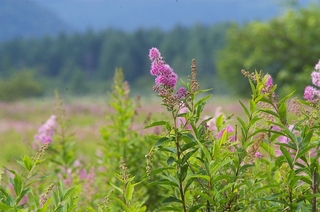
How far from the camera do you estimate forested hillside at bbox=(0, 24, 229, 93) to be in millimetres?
85938

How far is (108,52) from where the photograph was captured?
87375 millimetres

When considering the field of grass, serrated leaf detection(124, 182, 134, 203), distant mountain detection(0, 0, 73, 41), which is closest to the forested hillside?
distant mountain detection(0, 0, 73, 41)

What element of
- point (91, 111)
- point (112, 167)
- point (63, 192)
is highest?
point (91, 111)

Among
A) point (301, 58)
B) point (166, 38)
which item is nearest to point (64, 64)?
point (166, 38)

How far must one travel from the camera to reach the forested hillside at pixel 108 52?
8594 cm

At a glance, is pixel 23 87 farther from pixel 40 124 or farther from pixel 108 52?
pixel 40 124

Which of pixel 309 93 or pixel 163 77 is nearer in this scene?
pixel 163 77

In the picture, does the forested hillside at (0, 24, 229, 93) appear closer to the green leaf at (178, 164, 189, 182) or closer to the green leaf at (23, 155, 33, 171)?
the green leaf at (23, 155, 33, 171)

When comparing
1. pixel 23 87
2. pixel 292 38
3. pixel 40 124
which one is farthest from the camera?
pixel 23 87

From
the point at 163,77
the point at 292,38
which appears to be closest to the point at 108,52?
the point at 292,38

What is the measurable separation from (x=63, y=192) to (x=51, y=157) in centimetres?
241

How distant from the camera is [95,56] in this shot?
92250 mm

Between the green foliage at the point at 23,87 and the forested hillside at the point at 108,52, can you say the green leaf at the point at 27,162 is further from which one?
the forested hillside at the point at 108,52

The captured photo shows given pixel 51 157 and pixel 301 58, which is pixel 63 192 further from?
pixel 301 58
